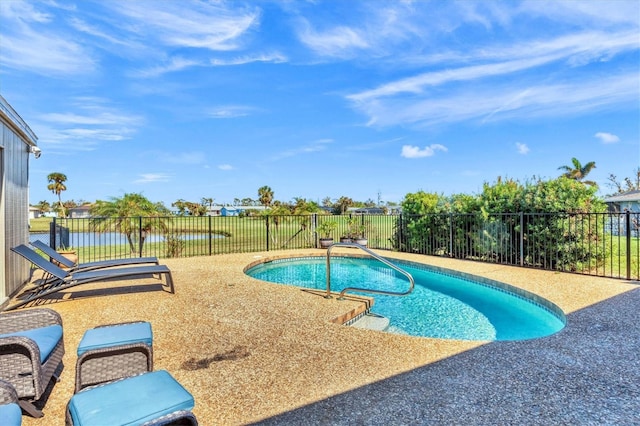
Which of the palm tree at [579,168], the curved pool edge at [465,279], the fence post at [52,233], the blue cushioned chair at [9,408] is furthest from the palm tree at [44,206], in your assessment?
the palm tree at [579,168]

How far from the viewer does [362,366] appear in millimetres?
3105

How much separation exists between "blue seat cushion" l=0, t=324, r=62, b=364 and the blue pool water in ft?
13.4

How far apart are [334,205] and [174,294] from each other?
4444 centimetres

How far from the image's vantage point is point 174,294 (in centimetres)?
602

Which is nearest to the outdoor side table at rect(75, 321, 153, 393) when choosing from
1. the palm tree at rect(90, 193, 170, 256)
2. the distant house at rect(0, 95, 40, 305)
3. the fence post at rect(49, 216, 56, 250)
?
the distant house at rect(0, 95, 40, 305)

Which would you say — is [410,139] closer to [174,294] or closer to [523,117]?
[523,117]

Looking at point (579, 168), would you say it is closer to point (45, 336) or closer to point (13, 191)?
point (13, 191)

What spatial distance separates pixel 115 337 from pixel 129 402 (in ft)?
3.35

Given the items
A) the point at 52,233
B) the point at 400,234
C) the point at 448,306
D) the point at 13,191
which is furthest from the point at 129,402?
the point at 400,234

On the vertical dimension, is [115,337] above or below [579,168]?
below

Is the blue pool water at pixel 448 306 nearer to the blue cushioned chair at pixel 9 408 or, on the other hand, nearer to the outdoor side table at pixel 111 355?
the outdoor side table at pixel 111 355

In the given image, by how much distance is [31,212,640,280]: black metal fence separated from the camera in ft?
26.0

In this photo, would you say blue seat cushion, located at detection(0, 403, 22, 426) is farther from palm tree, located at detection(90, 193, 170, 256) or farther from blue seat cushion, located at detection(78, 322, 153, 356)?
palm tree, located at detection(90, 193, 170, 256)

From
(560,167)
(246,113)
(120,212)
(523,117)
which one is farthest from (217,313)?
(560,167)
